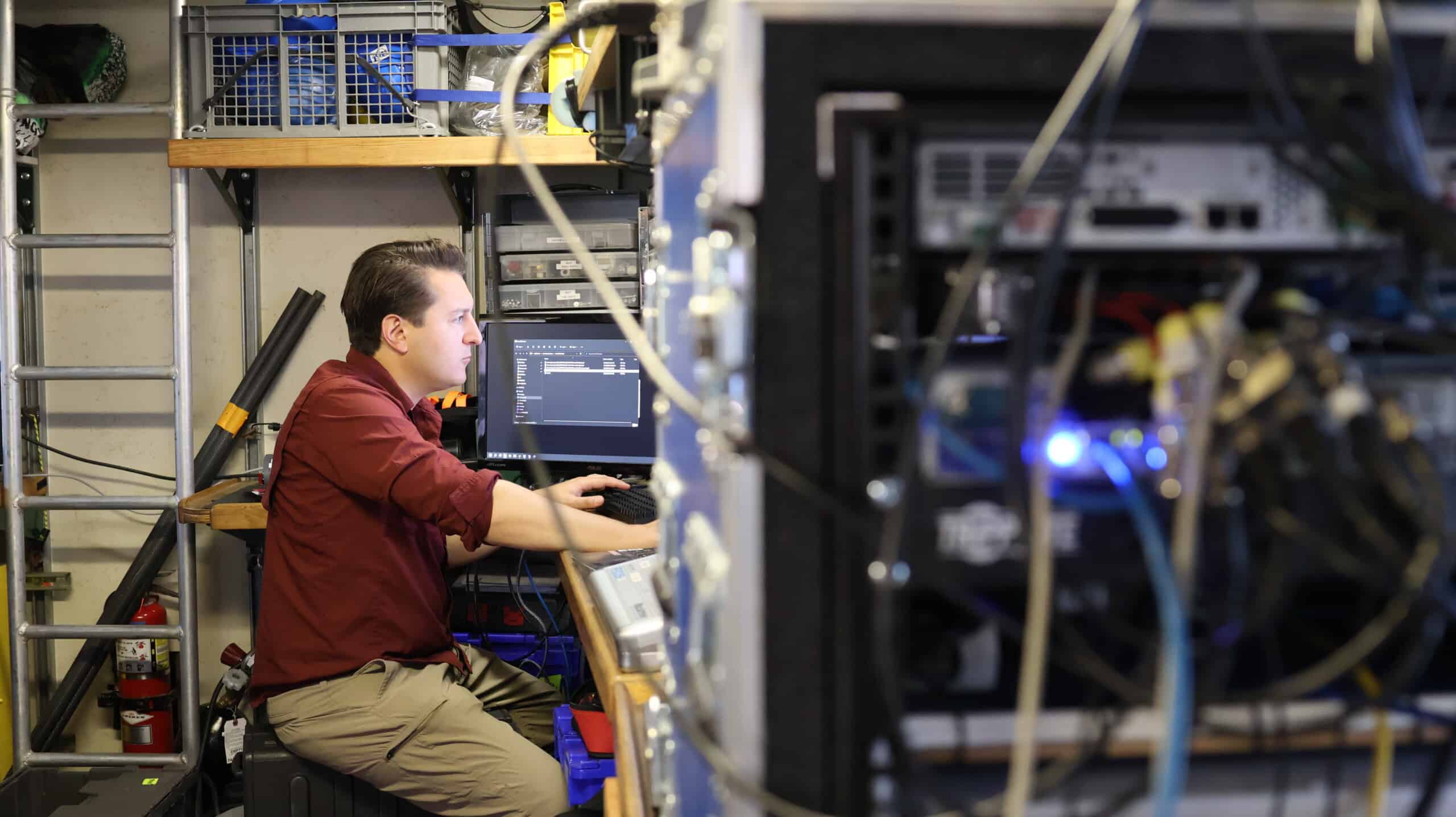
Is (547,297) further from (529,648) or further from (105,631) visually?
(105,631)

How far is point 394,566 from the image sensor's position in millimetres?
1708

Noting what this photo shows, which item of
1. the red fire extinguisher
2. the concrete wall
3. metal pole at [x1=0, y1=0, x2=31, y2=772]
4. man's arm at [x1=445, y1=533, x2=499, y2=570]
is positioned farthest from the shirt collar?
the red fire extinguisher

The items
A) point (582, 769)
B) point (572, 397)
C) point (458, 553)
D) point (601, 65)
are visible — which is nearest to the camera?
point (601, 65)

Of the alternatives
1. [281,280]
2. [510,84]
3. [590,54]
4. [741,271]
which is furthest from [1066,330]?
[281,280]

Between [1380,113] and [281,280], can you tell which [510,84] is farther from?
[281,280]

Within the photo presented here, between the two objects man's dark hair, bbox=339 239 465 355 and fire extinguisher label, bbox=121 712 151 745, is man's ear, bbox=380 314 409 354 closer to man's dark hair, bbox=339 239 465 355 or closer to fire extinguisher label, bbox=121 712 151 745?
man's dark hair, bbox=339 239 465 355

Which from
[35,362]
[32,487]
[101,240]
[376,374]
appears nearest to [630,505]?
[376,374]

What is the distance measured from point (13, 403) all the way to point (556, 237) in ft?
4.12

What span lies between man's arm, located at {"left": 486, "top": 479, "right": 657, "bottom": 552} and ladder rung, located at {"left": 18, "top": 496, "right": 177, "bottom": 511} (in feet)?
3.51

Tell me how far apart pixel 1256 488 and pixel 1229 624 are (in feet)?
0.21

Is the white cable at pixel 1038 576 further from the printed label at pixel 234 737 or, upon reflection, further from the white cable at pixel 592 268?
the printed label at pixel 234 737

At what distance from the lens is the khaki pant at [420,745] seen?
1.59 m

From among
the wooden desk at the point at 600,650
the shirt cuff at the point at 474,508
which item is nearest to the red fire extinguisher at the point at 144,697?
the shirt cuff at the point at 474,508

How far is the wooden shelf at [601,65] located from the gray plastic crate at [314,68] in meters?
1.01
